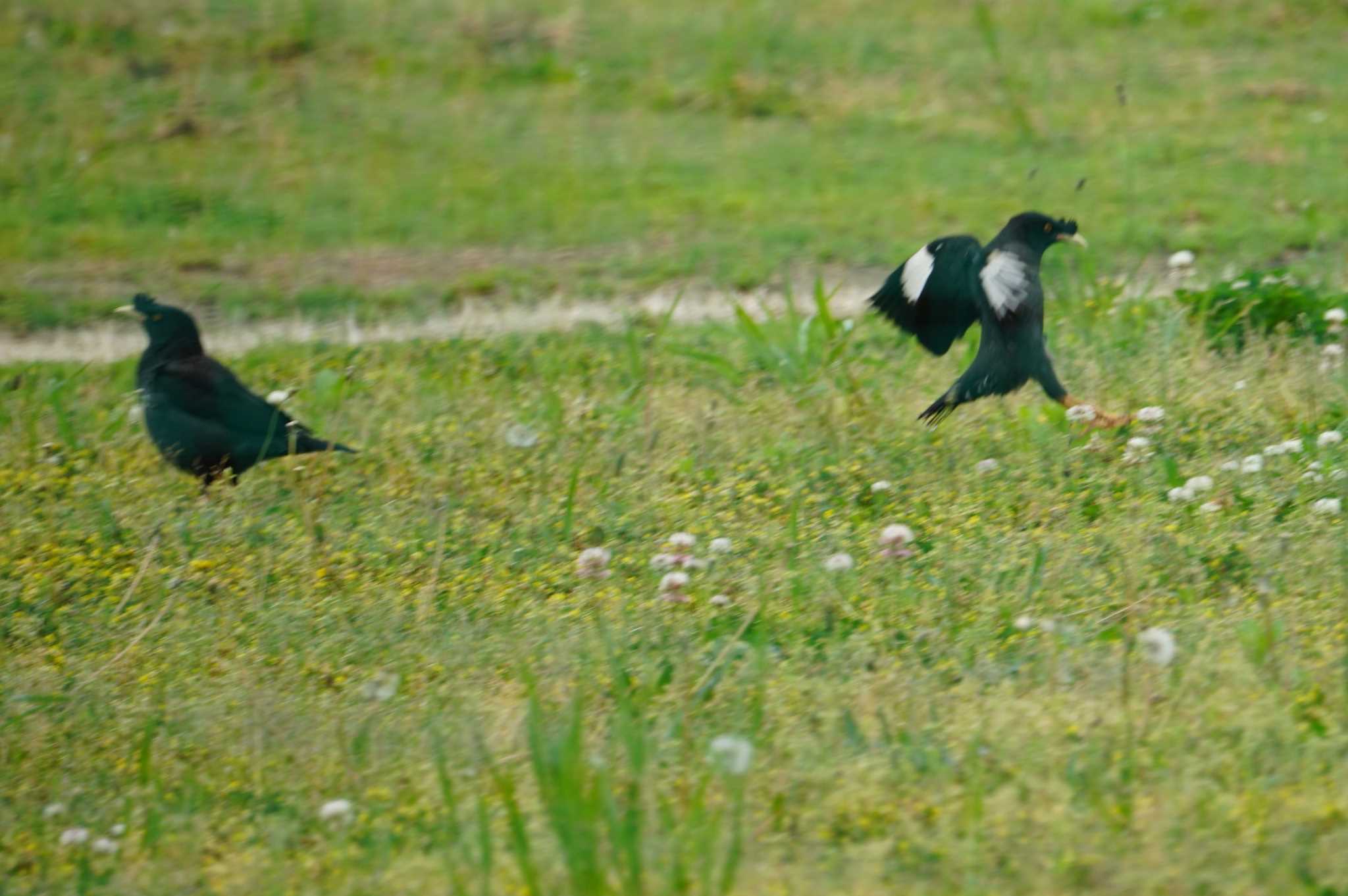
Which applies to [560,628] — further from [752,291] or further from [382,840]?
[752,291]

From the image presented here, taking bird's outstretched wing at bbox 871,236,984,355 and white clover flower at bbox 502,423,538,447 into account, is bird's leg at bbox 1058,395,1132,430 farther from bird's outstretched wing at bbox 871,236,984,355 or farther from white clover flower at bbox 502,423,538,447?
white clover flower at bbox 502,423,538,447

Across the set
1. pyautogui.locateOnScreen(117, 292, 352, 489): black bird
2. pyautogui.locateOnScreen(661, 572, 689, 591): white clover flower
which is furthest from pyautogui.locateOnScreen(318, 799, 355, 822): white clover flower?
pyautogui.locateOnScreen(117, 292, 352, 489): black bird

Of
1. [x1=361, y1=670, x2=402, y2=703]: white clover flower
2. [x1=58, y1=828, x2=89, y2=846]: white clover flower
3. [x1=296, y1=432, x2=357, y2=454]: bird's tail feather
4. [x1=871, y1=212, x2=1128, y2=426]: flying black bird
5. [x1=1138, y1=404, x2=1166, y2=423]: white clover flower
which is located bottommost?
[x1=58, y1=828, x2=89, y2=846]: white clover flower

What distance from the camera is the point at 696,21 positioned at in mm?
13227

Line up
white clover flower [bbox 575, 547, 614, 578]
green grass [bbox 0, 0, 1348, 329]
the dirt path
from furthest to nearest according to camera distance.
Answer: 1. green grass [bbox 0, 0, 1348, 329]
2. the dirt path
3. white clover flower [bbox 575, 547, 614, 578]

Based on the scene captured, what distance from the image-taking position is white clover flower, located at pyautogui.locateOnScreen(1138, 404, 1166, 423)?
209 inches

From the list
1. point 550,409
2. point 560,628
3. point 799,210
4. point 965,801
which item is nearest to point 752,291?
point 799,210

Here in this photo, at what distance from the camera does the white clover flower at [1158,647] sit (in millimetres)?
3680

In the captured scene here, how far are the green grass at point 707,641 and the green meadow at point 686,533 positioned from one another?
2 cm

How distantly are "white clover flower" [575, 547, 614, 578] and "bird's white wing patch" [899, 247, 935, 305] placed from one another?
152 centimetres

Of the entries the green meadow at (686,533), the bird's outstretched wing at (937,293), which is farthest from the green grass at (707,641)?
the bird's outstretched wing at (937,293)

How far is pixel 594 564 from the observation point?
4.72 metres

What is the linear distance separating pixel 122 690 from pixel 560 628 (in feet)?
3.78

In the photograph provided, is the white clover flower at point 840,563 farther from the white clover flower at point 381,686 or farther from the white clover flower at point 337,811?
the white clover flower at point 337,811
